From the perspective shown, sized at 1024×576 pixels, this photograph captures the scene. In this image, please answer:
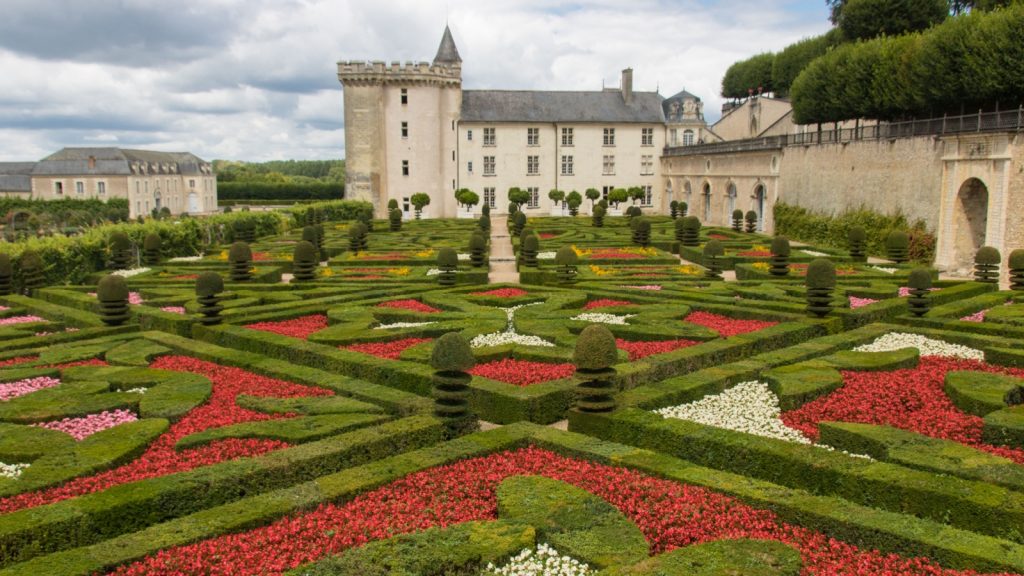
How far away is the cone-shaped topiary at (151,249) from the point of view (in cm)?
2625

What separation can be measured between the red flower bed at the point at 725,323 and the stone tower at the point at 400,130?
4209cm

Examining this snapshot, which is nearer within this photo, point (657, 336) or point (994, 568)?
point (994, 568)

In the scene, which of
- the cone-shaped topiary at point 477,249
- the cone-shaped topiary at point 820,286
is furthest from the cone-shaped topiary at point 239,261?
the cone-shaped topiary at point 820,286

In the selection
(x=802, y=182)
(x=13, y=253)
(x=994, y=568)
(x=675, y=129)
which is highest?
(x=675, y=129)

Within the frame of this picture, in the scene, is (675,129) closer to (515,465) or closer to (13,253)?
(13,253)

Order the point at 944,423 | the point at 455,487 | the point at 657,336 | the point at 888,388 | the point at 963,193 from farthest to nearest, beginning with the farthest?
the point at 963,193 < the point at 657,336 < the point at 888,388 < the point at 944,423 < the point at 455,487

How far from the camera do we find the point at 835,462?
8.45 m

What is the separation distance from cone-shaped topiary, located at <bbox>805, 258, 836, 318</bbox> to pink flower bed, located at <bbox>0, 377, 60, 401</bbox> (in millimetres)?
14115

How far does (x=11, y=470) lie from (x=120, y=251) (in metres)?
18.3

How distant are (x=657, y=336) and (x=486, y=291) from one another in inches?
268

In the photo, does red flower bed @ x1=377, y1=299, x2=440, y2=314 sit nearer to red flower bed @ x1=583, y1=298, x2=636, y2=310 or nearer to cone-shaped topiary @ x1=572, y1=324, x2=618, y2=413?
red flower bed @ x1=583, y1=298, x2=636, y2=310

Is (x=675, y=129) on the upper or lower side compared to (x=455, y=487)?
upper

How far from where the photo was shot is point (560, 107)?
5972cm

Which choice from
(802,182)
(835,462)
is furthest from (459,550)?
(802,182)
